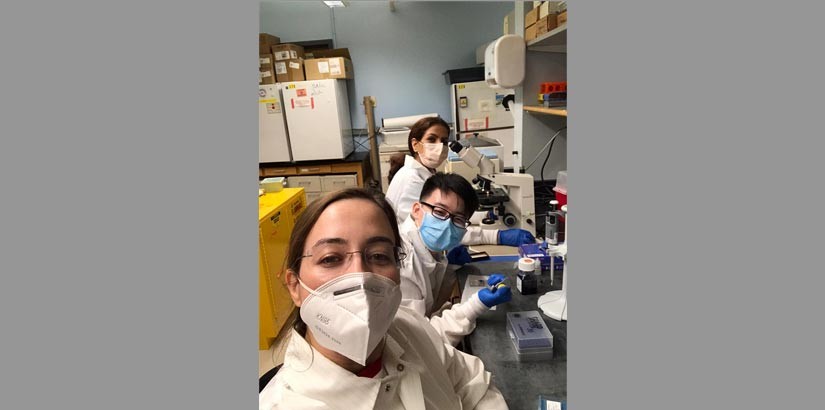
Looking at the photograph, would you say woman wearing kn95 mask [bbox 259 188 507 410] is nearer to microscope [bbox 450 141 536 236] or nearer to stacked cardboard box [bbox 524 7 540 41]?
microscope [bbox 450 141 536 236]

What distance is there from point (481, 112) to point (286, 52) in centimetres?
86

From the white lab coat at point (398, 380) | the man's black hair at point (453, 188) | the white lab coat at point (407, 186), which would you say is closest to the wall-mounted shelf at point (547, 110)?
the man's black hair at point (453, 188)

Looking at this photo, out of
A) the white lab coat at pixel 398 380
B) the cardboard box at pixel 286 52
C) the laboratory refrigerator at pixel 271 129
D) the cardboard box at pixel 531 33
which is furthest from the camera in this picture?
the cardboard box at pixel 531 33

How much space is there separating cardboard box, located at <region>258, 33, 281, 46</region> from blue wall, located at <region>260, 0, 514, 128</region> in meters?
0.02

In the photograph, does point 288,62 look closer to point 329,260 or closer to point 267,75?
point 267,75

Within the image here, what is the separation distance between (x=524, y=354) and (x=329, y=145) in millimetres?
1134

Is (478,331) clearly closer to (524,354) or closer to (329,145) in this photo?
(524,354)

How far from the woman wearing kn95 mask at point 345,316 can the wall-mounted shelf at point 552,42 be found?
2.96ft

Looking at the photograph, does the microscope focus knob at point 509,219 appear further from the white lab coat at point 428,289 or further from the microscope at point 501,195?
the white lab coat at point 428,289

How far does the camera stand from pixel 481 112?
5.40ft

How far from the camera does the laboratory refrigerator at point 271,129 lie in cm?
89

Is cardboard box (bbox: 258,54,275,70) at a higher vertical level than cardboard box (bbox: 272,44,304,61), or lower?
lower

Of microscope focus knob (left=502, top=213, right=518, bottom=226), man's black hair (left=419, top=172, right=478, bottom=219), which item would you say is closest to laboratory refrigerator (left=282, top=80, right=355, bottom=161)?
man's black hair (left=419, top=172, right=478, bottom=219)

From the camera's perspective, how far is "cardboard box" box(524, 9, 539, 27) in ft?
4.68
